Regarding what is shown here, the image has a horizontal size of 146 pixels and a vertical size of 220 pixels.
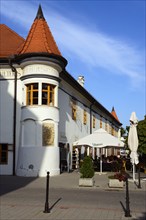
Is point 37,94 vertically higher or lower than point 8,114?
higher

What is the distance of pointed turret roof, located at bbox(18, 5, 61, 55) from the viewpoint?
2287 centimetres

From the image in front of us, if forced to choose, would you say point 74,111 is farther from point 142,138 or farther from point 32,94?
point 32,94

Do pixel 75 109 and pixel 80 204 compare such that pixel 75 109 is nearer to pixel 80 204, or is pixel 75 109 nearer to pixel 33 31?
pixel 33 31

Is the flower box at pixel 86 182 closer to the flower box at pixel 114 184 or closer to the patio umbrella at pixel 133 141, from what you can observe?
the flower box at pixel 114 184

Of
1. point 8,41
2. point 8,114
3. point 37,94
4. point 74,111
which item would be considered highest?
point 8,41

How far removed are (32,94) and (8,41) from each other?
19.3ft

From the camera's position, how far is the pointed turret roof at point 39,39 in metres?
22.9

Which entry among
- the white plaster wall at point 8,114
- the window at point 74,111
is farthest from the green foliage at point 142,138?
the white plaster wall at point 8,114

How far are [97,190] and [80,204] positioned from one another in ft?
14.6

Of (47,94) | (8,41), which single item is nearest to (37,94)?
(47,94)

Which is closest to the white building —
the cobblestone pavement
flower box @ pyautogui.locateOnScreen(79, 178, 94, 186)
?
flower box @ pyautogui.locateOnScreen(79, 178, 94, 186)

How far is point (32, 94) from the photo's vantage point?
22609mm

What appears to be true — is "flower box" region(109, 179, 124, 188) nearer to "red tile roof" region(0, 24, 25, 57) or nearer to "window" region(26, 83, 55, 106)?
"window" region(26, 83, 55, 106)

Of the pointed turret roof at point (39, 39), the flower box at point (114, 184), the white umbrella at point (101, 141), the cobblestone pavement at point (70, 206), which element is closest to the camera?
the cobblestone pavement at point (70, 206)
